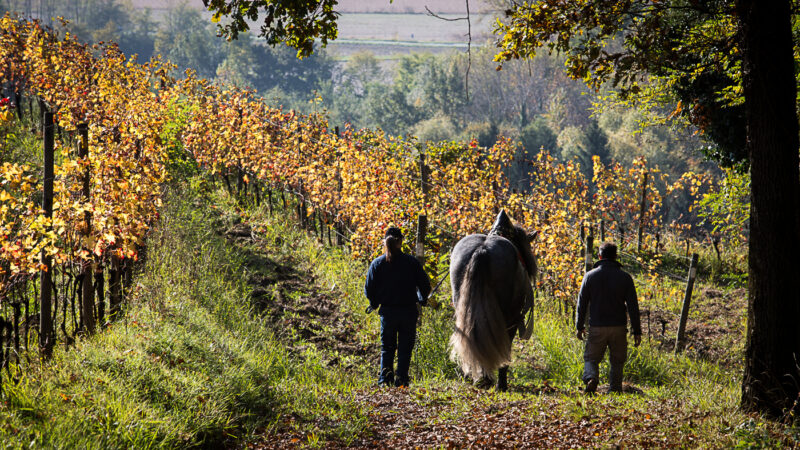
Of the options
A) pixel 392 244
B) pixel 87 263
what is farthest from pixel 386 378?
pixel 87 263

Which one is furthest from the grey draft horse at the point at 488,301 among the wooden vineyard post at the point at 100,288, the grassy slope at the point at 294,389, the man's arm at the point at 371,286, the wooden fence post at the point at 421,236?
the wooden vineyard post at the point at 100,288

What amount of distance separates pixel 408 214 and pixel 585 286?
354cm

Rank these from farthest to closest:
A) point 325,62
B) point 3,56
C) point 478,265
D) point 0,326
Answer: point 325,62
point 3,56
point 478,265
point 0,326

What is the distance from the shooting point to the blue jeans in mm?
6910

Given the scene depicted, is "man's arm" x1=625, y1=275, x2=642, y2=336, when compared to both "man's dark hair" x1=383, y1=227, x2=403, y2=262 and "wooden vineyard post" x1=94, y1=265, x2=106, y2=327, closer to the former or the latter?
"man's dark hair" x1=383, y1=227, x2=403, y2=262

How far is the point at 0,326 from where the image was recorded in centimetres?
459

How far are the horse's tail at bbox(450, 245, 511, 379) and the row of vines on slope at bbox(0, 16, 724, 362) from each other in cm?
297

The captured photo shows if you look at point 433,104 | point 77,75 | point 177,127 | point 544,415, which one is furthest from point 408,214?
point 433,104

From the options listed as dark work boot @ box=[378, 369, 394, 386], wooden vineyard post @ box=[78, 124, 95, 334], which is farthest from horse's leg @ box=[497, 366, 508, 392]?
wooden vineyard post @ box=[78, 124, 95, 334]

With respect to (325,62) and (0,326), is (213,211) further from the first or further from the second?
(325,62)

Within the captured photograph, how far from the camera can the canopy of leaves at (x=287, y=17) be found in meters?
5.43

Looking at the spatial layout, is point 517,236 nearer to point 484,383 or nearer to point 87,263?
point 484,383

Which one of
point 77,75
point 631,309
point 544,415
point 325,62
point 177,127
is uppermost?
point 325,62

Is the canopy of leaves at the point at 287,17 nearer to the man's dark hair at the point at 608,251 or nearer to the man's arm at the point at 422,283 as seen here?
the man's arm at the point at 422,283
